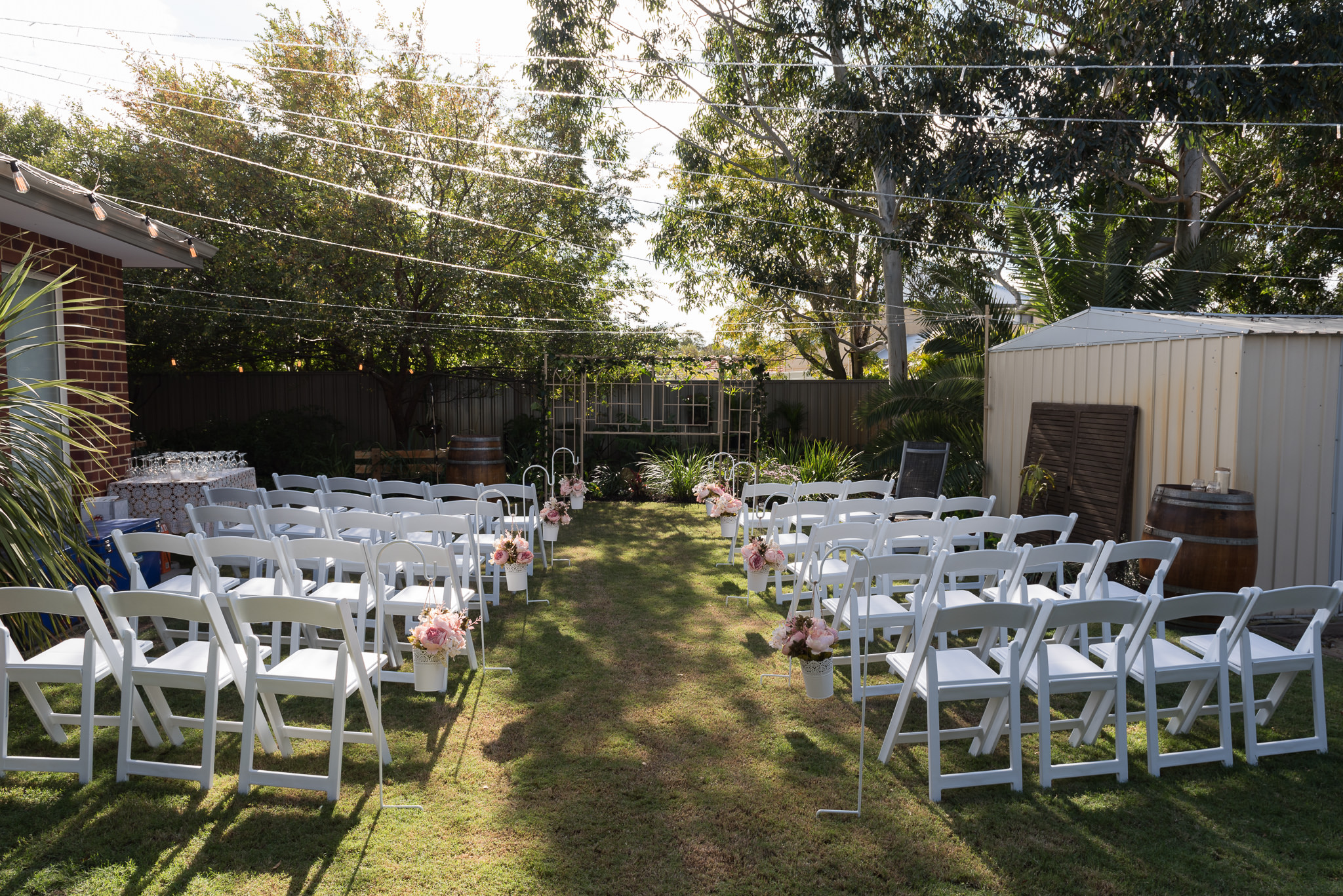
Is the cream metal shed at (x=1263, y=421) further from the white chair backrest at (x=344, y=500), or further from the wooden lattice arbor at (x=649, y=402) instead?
the white chair backrest at (x=344, y=500)

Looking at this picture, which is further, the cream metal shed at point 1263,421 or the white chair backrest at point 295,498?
the white chair backrest at point 295,498

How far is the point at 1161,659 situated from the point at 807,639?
1.65 m

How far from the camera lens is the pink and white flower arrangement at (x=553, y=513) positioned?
777cm

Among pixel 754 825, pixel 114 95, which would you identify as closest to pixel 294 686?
pixel 754 825

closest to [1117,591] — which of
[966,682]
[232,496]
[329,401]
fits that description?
[966,682]

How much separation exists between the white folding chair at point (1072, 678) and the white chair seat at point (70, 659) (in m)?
3.91

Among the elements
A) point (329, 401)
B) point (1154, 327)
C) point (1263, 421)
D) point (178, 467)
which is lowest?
point (178, 467)

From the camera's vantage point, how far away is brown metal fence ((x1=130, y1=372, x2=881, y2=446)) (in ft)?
47.0

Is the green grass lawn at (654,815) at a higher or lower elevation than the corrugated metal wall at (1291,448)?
lower

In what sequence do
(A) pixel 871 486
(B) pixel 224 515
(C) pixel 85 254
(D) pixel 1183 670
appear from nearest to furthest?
(D) pixel 1183 670 → (B) pixel 224 515 → (C) pixel 85 254 → (A) pixel 871 486

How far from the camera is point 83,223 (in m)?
5.37

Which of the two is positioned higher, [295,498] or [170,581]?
[295,498]

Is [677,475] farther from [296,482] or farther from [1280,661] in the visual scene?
[1280,661]

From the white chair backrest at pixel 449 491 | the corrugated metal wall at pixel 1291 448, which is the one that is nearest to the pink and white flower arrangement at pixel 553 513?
the white chair backrest at pixel 449 491
